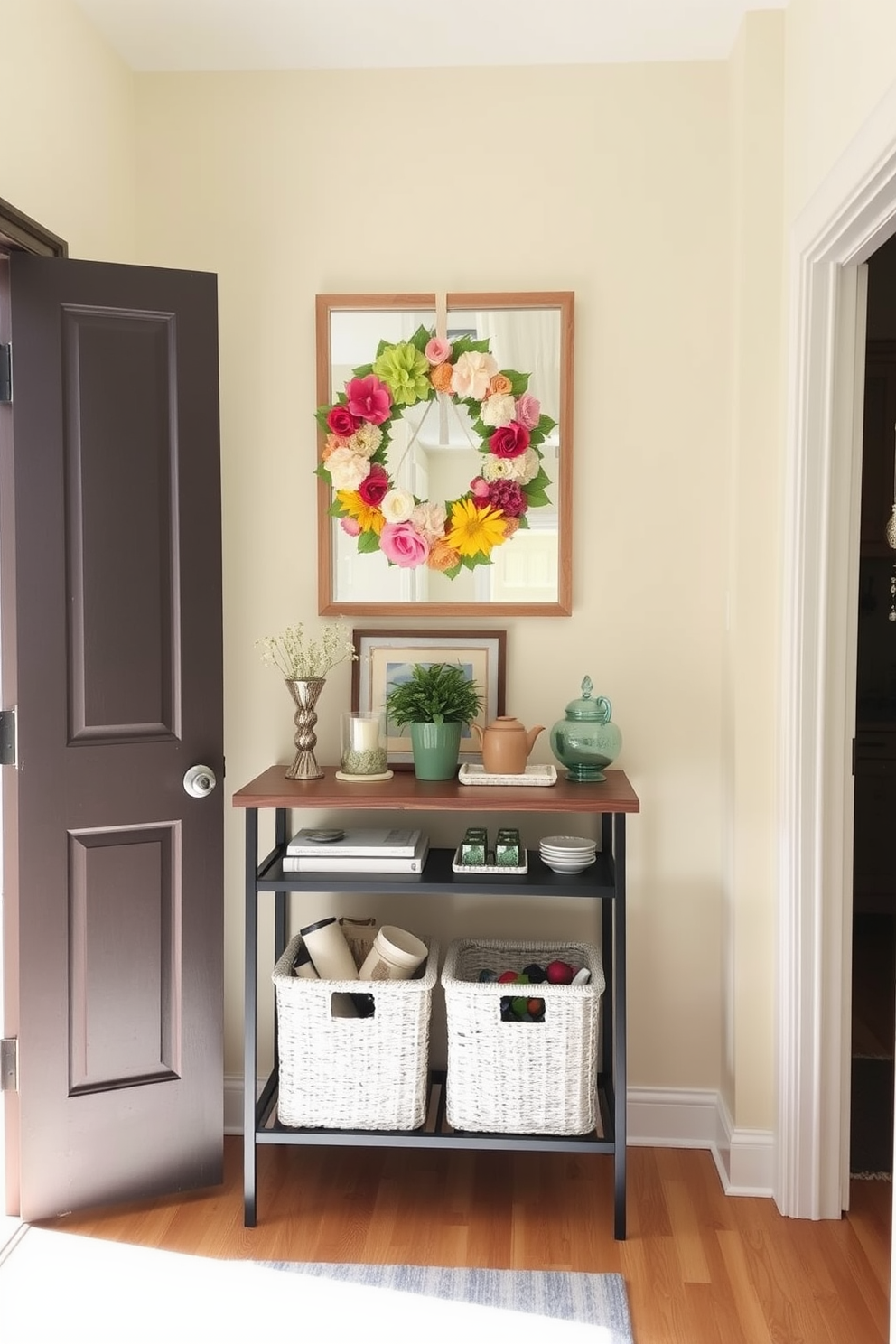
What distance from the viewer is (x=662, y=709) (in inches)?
103

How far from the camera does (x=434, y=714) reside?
2385 millimetres

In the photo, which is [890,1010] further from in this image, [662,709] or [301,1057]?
[301,1057]

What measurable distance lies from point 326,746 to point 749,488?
4.10 feet

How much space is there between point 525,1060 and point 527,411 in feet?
5.01

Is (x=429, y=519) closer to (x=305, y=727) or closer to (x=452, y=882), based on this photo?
(x=305, y=727)

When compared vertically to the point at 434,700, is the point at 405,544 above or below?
above

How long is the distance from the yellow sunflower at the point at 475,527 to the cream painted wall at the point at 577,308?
21 centimetres

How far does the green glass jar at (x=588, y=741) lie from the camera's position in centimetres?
239

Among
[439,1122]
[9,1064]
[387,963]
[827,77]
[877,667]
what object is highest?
[827,77]

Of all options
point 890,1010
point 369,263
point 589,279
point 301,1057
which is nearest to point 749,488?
point 589,279

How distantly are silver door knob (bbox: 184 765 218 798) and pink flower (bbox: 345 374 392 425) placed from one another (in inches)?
37.4

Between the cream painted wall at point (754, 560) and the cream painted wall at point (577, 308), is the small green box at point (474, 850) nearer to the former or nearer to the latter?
the cream painted wall at point (577, 308)

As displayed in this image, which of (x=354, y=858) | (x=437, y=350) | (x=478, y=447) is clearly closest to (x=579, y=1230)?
(x=354, y=858)

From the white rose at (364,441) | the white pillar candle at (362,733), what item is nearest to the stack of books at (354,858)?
the white pillar candle at (362,733)
